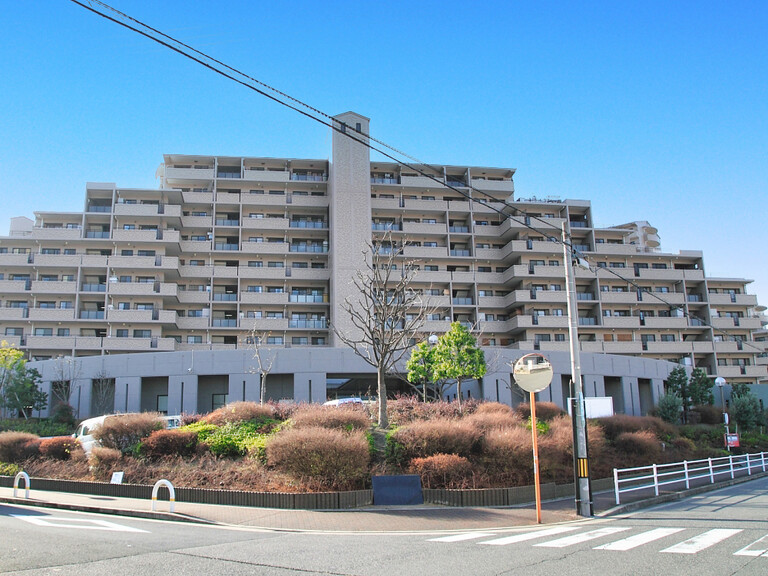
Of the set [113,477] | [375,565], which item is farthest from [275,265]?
[375,565]

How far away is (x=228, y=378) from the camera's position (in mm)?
40844

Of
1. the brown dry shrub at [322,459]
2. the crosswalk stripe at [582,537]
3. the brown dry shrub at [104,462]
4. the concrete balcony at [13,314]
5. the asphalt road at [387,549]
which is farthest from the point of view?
the concrete balcony at [13,314]

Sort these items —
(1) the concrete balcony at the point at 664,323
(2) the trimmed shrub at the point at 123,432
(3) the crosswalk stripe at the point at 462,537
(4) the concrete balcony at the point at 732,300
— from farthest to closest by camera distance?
(4) the concrete balcony at the point at 732,300 → (1) the concrete balcony at the point at 664,323 → (2) the trimmed shrub at the point at 123,432 → (3) the crosswalk stripe at the point at 462,537

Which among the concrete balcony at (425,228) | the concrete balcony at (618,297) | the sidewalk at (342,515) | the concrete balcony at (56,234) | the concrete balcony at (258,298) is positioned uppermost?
the concrete balcony at (425,228)

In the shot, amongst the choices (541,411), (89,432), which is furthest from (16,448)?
(541,411)

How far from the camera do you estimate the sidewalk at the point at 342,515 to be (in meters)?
12.8

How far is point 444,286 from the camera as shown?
63.3m

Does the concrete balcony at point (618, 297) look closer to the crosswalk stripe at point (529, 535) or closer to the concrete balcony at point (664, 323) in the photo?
the concrete balcony at point (664, 323)

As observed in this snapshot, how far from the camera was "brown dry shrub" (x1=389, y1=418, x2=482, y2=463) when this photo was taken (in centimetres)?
1745

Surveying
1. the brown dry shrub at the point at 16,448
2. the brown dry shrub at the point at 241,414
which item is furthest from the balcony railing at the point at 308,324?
the brown dry shrub at the point at 16,448

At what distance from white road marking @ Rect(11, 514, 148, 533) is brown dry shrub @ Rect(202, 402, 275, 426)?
8.72 meters

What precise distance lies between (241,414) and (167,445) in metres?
3.62

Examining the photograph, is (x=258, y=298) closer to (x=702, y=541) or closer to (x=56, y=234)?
(x=56, y=234)

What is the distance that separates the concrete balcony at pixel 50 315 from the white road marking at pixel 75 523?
47.9 metres
